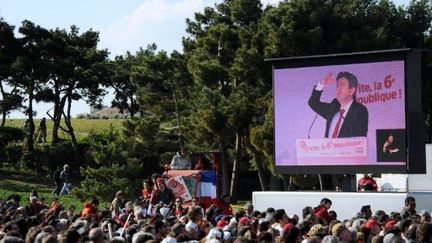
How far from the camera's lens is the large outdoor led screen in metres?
19.3

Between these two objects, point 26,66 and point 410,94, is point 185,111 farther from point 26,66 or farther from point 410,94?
point 410,94

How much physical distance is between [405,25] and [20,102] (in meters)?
19.7

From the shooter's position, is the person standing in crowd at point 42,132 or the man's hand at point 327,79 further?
the person standing in crowd at point 42,132

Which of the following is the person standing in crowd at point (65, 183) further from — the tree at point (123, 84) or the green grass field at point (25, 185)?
the tree at point (123, 84)

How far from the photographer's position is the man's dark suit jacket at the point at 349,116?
19.6 meters

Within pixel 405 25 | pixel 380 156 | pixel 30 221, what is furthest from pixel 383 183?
pixel 30 221

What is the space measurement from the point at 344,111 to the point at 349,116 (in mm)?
177

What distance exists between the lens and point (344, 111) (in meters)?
19.8

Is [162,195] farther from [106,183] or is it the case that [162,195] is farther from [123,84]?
[123,84]

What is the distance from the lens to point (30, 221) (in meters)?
12.4

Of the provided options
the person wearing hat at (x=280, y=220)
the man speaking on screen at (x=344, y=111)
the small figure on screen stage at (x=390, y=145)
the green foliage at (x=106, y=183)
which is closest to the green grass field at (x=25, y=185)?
the green foliage at (x=106, y=183)

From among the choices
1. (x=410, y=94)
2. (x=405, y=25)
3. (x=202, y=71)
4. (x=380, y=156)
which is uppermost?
(x=405, y=25)

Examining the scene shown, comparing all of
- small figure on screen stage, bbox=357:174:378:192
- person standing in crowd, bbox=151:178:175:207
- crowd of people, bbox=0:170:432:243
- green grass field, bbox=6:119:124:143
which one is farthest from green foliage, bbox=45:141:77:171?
crowd of people, bbox=0:170:432:243

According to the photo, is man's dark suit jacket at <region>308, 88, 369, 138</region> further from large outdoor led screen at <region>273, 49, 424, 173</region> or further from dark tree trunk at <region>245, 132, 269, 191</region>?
dark tree trunk at <region>245, 132, 269, 191</region>
